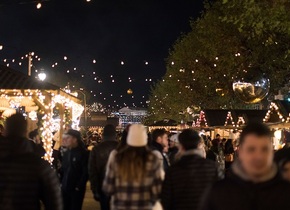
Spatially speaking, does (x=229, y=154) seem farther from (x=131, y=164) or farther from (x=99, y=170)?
(x=131, y=164)

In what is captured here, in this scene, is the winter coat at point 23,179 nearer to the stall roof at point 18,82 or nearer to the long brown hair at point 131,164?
the long brown hair at point 131,164

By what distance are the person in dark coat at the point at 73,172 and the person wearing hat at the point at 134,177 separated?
3.84 m

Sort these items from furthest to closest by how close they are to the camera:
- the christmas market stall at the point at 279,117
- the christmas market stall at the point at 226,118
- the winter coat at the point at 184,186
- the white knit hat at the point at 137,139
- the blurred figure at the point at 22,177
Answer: the christmas market stall at the point at 226,118, the christmas market stall at the point at 279,117, the winter coat at the point at 184,186, the white knit hat at the point at 137,139, the blurred figure at the point at 22,177

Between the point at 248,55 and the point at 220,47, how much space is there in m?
1.87

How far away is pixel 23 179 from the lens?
468 cm

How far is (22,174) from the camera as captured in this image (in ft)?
15.4

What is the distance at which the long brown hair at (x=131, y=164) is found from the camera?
202 inches

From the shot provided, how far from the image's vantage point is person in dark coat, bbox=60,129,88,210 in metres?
9.05

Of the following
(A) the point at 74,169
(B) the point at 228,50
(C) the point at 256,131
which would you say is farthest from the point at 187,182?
(B) the point at 228,50

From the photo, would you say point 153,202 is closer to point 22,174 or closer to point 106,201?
point 22,174

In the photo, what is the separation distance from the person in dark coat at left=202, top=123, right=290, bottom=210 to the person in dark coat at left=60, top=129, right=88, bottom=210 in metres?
5.76

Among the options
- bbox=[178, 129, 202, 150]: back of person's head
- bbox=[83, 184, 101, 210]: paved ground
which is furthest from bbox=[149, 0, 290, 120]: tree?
bbox=[178, 129, 202, 150]: back of person's head

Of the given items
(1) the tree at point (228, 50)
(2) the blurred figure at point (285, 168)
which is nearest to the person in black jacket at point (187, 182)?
(2) the blurred figure at point (285, 168)

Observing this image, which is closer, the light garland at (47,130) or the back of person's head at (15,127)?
the back of person's head at (15,127)
